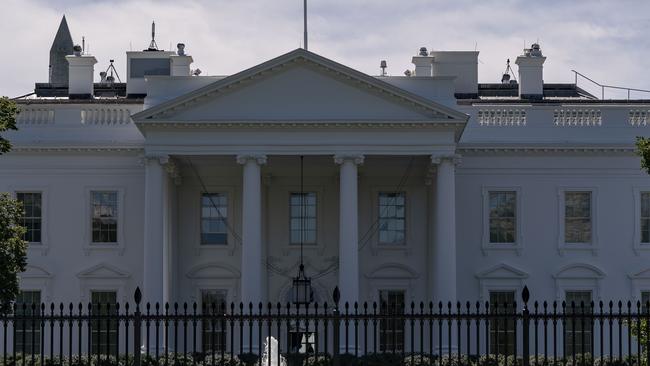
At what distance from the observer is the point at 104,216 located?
144 ft

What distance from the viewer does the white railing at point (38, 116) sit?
4431cm

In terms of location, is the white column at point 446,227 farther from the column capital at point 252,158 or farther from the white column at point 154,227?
the white column at point 154,227

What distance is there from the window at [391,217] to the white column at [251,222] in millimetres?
5584

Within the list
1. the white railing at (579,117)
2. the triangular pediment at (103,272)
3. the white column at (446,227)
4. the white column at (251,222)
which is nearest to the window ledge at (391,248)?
the white column at (446,227)

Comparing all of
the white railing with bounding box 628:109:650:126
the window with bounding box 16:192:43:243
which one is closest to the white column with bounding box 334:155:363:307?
the white railing with bounding box 628:109:650:126

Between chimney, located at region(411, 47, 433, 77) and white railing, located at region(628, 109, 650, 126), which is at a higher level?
chimney, located at region(411, 47, 433, 77)

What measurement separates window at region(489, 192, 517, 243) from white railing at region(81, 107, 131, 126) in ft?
40.6

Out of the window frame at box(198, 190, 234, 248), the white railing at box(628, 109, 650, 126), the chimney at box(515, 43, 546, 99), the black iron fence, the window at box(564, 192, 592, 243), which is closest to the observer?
the black iron fence

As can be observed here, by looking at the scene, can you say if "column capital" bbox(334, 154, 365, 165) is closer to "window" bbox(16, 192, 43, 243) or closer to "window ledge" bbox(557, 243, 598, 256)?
"window ledge" bbox(557, 243, 598, 256)

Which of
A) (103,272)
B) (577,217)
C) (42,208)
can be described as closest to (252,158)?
(103,272)

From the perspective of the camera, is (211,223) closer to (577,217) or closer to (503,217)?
(503,217)

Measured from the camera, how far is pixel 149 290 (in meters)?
39.8

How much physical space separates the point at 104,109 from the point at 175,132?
194 inches

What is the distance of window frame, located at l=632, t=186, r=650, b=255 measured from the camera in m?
44.2
